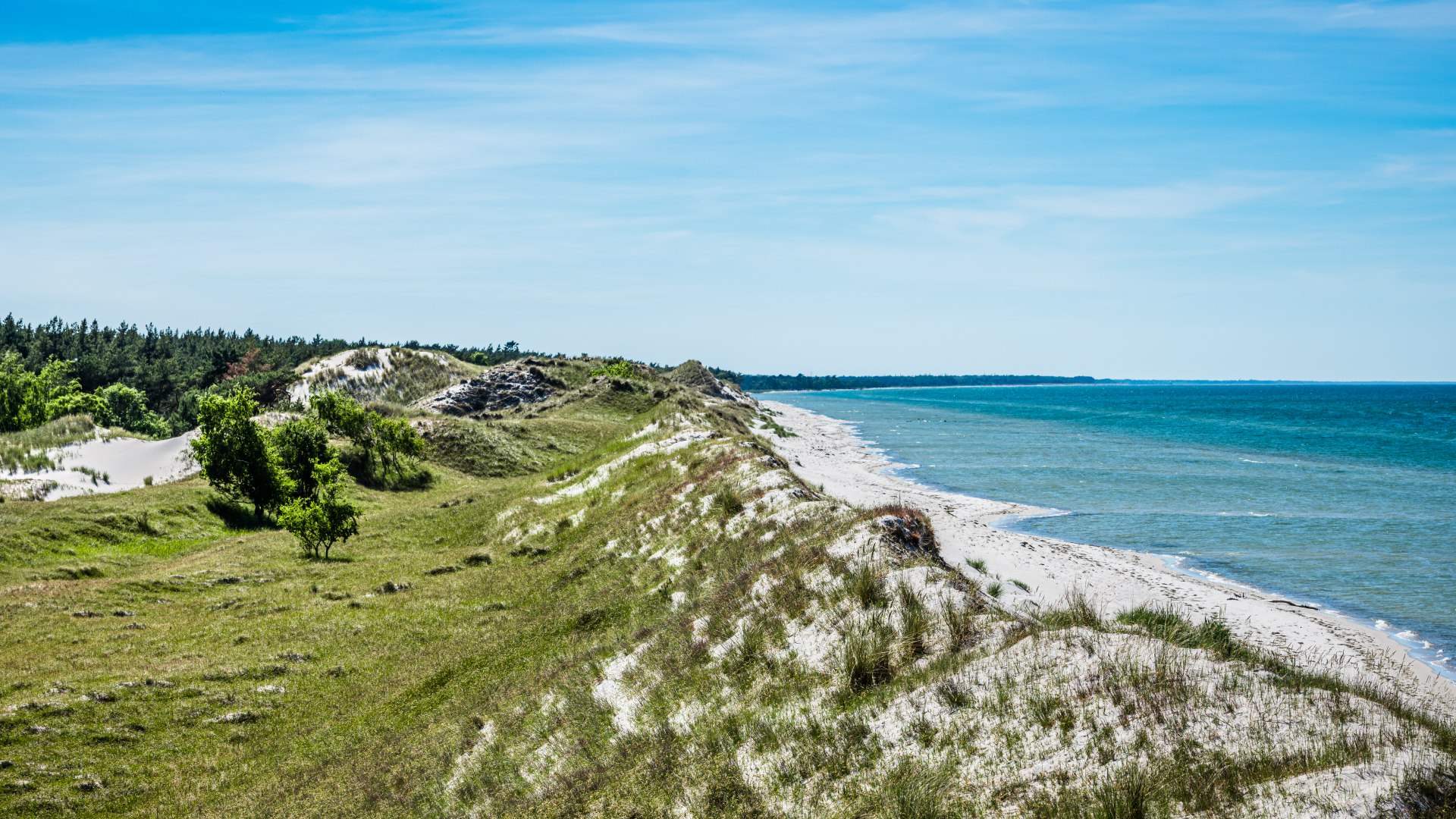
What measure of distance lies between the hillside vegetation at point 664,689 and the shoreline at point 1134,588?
2.59 m

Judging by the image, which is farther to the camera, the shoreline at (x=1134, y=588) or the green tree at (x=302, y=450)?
the green tree at (x=302, y=450)

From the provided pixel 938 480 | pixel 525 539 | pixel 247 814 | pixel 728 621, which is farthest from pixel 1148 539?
pixel 247 814

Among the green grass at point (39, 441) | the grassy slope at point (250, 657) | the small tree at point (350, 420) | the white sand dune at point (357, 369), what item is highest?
the white sand dune at point (357, 369)

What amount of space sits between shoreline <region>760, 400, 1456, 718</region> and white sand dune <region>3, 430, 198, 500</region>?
1600 inches

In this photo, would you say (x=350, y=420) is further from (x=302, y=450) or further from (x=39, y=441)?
(x=39, y=441)

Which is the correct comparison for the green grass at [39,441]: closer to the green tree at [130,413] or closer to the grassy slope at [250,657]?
the grassy slope at [250,657]

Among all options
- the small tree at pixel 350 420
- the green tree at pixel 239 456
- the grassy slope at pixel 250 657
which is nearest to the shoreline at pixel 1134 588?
the grassy slope at pixel 250 657

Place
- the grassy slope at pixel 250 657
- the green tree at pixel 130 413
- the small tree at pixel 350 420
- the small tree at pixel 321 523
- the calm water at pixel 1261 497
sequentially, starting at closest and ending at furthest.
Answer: the grassy slope at pixel 250 657 → the calm water at pixel 1261 497 → the small tree at pixel 321 523 → the small tree at pixel 350 420 → the green tree at pixel 130 413

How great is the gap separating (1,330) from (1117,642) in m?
186

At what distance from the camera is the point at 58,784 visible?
47.2ft

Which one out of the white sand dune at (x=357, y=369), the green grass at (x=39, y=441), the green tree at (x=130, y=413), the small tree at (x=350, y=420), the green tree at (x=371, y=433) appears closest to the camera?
the green grass at (x=39, y=441)

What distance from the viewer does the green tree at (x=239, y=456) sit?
43078 mm

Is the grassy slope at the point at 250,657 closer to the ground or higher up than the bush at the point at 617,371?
closer to the ground

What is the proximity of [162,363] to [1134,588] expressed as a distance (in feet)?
475
